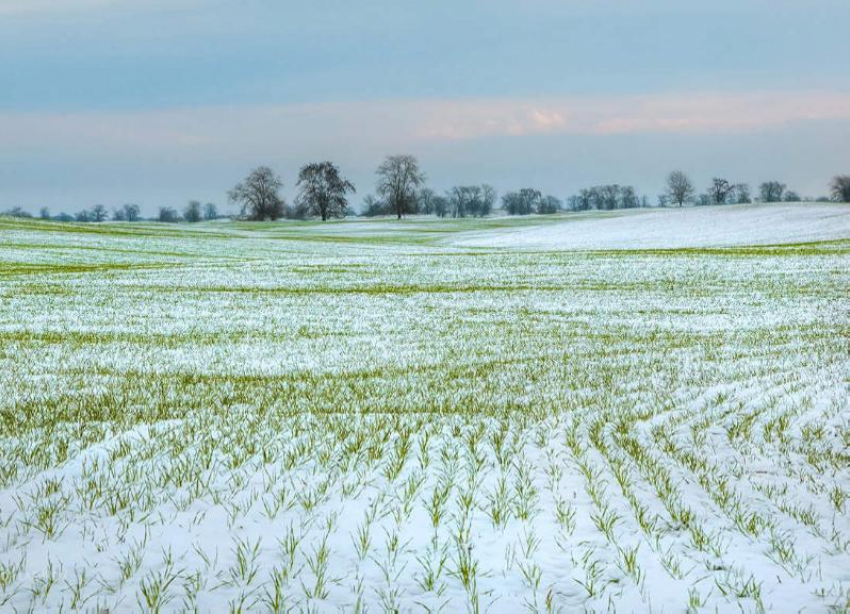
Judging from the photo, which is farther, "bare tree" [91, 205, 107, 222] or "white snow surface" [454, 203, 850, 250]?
"bare tree" [91, 205, 107, 222]

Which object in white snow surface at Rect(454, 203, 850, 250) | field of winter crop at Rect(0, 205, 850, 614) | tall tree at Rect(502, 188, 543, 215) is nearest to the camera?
field of winter crop at Rect(0, 205, 850, 614)

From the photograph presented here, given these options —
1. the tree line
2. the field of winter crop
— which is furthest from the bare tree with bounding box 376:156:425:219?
the field of winter crop

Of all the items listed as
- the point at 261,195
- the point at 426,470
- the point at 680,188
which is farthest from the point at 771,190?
the point at 426,470

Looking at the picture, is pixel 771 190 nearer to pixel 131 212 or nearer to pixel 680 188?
pixel 680 188

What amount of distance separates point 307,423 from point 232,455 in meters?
1.41

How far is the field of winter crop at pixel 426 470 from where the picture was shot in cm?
457

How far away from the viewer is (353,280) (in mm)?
35781

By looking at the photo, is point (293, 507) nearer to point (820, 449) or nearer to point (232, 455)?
point (232, 455)

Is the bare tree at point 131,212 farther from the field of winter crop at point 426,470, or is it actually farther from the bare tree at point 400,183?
the field of winter crop at point 426,470

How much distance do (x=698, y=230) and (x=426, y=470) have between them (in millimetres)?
67750

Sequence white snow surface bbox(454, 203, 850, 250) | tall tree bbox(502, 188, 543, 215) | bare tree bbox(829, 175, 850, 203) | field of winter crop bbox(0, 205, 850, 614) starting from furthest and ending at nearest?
1. tall tree bbox(502, 188, 543, 215)
2. bare tree bbox(829, 175, 850, 203)
3. white snow surface bbox(454, 203, 850, 250)
4. field of winter crop bbox(0, 205, 850, 614)

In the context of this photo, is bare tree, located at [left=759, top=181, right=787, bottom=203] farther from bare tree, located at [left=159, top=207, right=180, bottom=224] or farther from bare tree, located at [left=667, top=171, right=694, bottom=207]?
bare tree, located at [left=159, top=207, right=180, bottom=224]

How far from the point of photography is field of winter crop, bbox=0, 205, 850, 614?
4570 millimetres

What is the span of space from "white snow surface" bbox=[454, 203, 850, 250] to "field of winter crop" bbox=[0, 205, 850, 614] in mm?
45073
